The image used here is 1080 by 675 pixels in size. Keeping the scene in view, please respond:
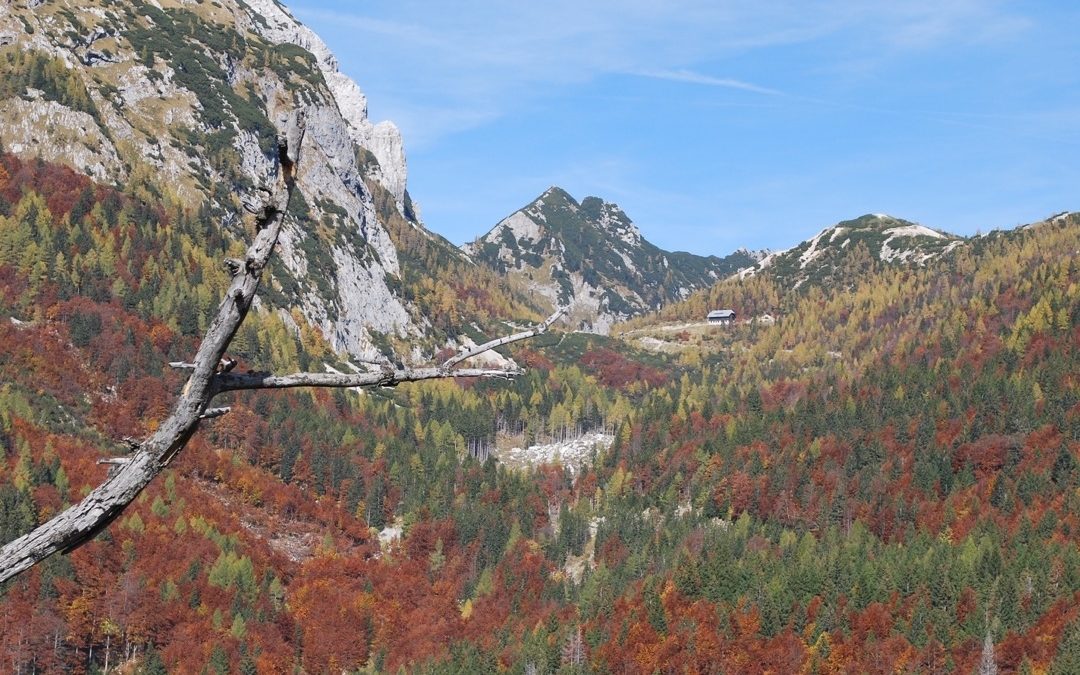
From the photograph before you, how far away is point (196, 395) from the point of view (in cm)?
998

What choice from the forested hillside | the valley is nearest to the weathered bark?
the valley

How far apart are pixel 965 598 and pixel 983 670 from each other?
15810 mm

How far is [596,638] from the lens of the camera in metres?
130

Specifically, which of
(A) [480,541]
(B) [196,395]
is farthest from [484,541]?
(B) [196,395]

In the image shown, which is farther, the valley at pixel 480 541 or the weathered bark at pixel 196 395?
the valley at pixel 480 541

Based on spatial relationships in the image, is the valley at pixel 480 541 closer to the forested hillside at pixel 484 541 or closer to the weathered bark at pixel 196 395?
the forested hillside at pixel 484 541

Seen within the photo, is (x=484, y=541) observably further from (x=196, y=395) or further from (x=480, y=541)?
(x=196, y=395)

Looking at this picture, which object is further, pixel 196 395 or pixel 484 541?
pixel 484 541

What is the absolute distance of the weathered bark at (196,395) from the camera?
977cm

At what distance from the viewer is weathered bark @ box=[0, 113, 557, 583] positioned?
32.1 feet

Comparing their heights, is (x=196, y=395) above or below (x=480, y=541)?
above

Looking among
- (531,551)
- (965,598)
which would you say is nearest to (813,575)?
(965,598)

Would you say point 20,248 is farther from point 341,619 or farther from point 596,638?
point 596,638

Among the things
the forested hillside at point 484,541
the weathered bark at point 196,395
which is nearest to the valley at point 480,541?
the forested hillside at point 484,541
